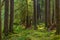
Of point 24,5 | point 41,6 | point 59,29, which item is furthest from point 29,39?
point 41,6

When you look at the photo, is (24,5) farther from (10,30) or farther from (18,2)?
(10,30)

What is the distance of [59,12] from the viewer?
11.6 meters

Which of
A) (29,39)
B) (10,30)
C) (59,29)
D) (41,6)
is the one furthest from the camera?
(41,6)

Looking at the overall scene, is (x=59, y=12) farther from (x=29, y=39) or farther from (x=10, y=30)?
(x=10, y=30)

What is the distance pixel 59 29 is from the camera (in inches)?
440

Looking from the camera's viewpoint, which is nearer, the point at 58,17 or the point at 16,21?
the point at 58,17

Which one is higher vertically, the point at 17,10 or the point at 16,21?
the point at 17,10

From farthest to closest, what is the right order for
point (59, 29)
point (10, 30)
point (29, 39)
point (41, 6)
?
point (41, 6) < point (10, 30) < point (59, 29) < point (29, 39)

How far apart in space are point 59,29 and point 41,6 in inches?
→ 1085

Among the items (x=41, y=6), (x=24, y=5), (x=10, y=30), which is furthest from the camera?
(x=41, y=6)

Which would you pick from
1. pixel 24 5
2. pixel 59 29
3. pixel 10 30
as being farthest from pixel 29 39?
pixel 24 5

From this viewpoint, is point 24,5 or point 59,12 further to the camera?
point 24,5

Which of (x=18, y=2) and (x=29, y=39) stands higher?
(x=18, y=2)

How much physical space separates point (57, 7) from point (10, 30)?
563 cm
